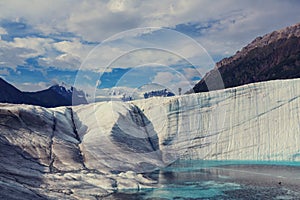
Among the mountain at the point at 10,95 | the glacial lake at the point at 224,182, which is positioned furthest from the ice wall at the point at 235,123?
the mountain at the point at 10,95

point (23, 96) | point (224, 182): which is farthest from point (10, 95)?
point (224, 182)

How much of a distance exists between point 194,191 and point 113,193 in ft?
19.0

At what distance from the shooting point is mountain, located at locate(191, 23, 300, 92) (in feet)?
366

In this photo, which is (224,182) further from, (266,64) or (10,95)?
(266,64)

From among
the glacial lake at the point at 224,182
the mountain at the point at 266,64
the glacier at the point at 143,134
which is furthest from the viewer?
the mountain at the point at 266,64

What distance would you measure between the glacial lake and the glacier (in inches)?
81.4

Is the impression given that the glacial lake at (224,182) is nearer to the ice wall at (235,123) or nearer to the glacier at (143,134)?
the glacier at (143,134)

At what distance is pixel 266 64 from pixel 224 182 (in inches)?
4417

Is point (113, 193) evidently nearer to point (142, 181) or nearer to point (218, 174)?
point (142, 181)

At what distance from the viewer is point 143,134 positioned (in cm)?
4228

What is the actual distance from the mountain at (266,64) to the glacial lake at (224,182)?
73984 millimetres

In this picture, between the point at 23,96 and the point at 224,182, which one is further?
the point at 23,96

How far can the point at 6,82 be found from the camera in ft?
385

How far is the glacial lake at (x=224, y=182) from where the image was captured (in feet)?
74.7
